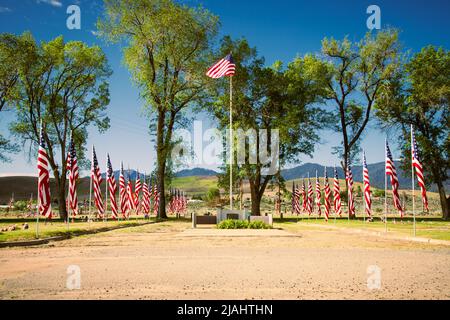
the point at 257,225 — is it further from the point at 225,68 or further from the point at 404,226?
the point at 225,68

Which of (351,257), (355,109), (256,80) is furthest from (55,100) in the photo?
(351,257)

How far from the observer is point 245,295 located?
6566mm

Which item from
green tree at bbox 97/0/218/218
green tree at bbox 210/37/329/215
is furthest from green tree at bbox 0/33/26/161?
green tree at bbox 210/37/329/215

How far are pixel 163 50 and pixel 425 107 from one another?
2966 cm

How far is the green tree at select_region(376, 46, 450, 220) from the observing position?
4244cm

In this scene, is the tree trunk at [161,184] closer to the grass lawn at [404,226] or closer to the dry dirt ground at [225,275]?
the grass lawn at [404,226]

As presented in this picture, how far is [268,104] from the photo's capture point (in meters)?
46.2

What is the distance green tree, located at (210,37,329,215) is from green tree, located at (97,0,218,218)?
3.03 m

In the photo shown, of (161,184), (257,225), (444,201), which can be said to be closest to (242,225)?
(257,225)

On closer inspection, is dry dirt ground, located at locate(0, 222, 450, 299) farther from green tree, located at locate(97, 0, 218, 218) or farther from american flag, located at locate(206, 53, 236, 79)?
green tree, located at locate(97, 0, 218, 218)
